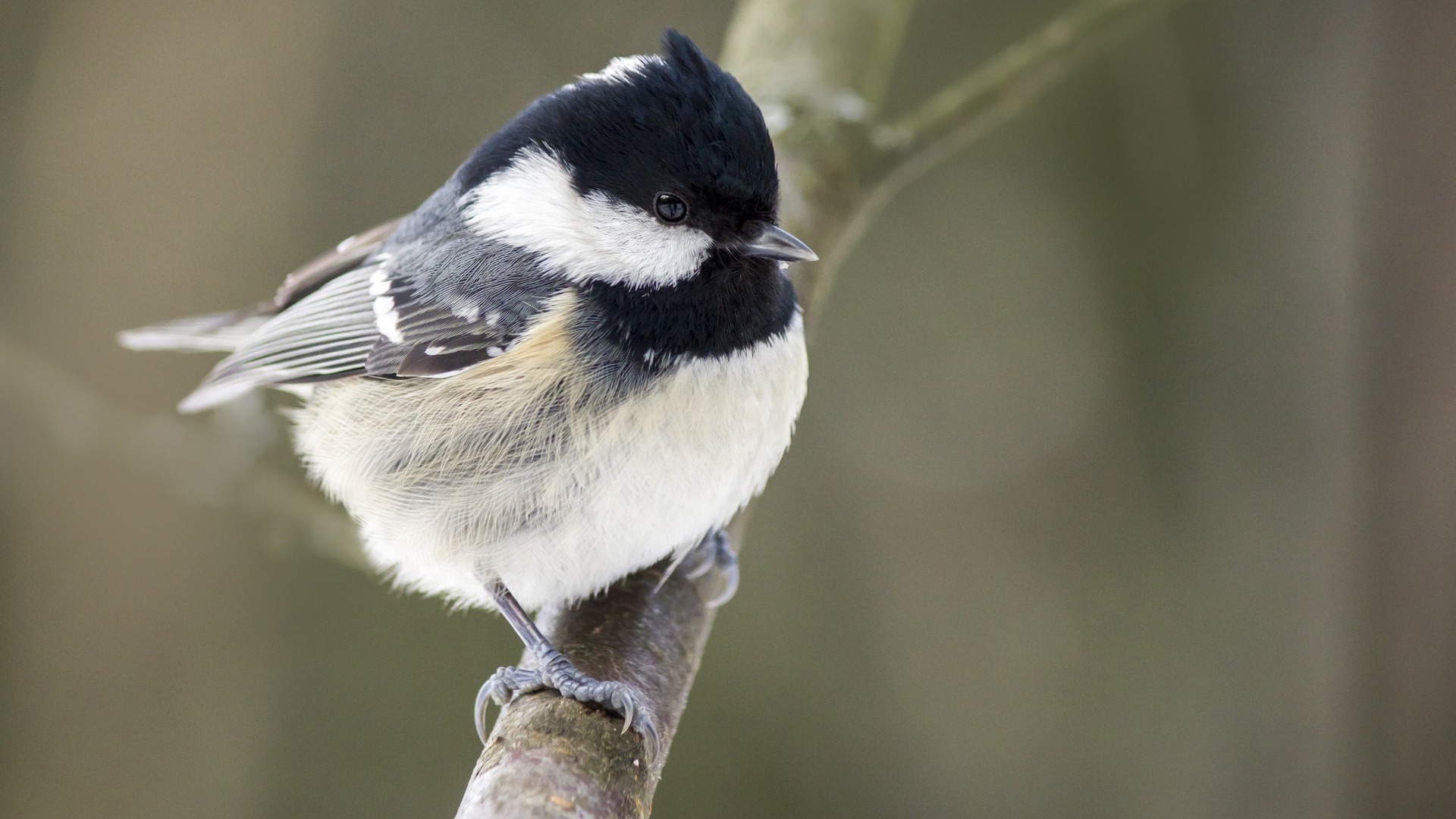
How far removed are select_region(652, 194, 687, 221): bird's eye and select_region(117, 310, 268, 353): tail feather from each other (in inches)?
40.9

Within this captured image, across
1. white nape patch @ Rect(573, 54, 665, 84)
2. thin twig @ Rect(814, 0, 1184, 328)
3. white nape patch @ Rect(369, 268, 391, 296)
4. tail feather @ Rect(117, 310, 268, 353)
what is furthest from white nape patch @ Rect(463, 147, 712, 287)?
tail feather @ Rect(117, 310, 268, 353)

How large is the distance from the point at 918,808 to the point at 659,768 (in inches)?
74.2

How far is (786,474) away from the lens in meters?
3.14

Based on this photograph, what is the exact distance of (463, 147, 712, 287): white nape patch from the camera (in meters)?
1.55

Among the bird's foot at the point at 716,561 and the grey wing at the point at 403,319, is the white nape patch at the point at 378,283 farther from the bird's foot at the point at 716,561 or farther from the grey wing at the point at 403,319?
the bird's foot at the point at 716,561

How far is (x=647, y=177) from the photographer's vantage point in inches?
60.0

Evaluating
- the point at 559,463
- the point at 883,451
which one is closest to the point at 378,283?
the point at 559,463

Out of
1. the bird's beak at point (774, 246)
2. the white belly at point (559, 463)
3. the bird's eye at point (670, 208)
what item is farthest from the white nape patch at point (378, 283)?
the bird's beak at point (774, 246)

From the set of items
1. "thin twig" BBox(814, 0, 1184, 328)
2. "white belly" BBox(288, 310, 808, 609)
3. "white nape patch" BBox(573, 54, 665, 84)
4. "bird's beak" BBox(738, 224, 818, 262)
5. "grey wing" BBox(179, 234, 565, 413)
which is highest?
"thin twig" BBox(814, 0, 1184, 328)

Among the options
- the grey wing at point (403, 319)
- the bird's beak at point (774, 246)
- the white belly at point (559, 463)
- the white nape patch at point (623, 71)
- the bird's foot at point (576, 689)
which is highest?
the white nape patch at point (623, 71)

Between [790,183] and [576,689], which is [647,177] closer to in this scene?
[790,183]

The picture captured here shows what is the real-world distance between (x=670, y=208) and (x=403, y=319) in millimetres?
509

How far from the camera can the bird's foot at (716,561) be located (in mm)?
1794

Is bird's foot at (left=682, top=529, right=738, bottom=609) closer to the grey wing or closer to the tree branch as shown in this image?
the tree branch
